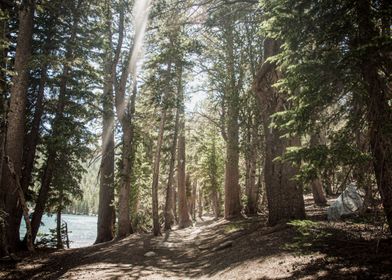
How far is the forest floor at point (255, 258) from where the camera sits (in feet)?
17.5

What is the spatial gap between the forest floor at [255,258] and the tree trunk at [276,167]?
2.91 feet

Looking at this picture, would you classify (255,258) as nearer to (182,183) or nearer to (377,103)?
(377,103)

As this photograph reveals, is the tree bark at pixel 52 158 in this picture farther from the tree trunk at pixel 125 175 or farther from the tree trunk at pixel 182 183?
the tree trunk at pixel 182 183

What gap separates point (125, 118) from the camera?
16688mm

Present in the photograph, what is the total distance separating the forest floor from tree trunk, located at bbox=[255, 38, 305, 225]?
0.89 m

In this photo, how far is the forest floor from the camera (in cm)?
533

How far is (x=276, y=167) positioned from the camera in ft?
35.7

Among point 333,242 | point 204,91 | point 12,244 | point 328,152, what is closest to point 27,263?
point 12,244

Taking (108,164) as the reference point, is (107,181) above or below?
below

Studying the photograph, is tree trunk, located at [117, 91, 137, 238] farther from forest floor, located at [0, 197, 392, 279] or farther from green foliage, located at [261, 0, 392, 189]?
green foliage, located at [261, 0, 392, 189]

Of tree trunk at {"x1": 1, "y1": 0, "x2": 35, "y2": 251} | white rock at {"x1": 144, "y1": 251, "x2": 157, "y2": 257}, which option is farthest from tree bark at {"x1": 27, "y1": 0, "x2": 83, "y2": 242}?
white rock at {"x1": 144, "y1": 251, "x2": 157, "y2": 257}

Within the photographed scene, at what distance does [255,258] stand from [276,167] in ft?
13.3

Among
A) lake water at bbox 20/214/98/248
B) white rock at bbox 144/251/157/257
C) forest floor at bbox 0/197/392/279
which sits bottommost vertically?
lake water at bbox 20/214/98/248

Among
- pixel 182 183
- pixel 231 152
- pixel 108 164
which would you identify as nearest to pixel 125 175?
pixel 108 164
